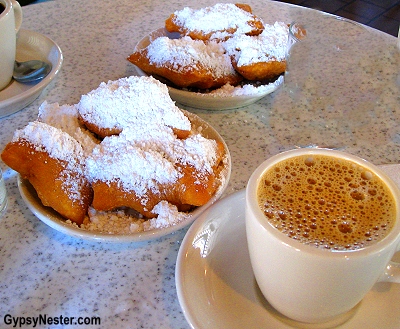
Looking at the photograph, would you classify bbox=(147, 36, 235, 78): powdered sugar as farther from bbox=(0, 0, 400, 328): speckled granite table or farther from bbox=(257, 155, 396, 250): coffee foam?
bbox=(257, 155, 396, 250): coffee foam

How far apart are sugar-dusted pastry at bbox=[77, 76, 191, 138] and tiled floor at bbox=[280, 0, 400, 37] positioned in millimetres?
2160

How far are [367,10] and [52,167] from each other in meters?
2.62

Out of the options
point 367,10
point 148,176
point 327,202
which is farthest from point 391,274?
point 367,10

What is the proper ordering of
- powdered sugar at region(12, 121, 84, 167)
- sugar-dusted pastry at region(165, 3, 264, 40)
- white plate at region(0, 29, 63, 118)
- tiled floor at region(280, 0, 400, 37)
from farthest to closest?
Result: tiled floor at region(280, 0, 400, 37), sugar-dusted pastry at region(165, 3, 264, 40), white plate at region(0, 29, 63, 118), powdered sugar at region(12, 121, 84, 167)

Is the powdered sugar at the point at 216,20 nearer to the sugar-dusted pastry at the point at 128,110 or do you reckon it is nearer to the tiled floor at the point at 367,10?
the sugar-dusted pastry at the point at 128,110

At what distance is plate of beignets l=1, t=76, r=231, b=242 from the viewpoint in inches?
24.3

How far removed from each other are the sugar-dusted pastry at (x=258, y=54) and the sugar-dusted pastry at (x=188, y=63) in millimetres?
24

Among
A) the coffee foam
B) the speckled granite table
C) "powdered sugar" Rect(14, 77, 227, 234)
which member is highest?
the coffee foam

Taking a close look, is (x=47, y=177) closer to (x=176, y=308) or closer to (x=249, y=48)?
(x=176, y=308)

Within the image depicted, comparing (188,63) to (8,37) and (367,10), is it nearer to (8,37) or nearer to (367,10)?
(8,37)

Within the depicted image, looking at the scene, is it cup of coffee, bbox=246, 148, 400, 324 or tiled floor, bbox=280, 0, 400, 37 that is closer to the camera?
cup of coffee, bbox=246, 148, 400, 324

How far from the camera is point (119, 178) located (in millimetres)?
637

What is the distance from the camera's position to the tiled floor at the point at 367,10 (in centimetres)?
262

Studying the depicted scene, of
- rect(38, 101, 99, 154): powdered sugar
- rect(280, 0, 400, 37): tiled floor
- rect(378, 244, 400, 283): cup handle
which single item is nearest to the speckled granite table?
rect(38, 101, 99, 154): powdered sugar
